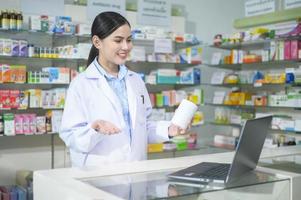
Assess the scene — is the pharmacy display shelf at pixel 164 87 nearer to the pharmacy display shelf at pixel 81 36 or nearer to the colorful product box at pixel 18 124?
the pharmacy display shelf at pixel 81 36

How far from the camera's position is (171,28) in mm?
5582

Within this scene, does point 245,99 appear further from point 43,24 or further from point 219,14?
point 43,24

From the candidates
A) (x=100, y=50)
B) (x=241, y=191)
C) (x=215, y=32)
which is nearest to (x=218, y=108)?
(x=215, y=32)

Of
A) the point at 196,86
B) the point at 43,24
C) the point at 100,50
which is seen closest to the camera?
the point at 100,50

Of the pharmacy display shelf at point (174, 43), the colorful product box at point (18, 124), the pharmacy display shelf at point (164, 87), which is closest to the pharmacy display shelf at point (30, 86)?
the colorful product box at point (18, 124)

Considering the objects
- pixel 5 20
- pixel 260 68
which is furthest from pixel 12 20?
pixel 260 68

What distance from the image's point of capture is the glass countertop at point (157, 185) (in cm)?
137

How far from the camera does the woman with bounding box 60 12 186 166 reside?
2157 millimetres

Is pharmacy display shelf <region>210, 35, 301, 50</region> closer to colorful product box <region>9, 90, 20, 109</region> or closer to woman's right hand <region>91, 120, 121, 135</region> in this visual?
colorful product box <region>9, 90, 20, 109</region>

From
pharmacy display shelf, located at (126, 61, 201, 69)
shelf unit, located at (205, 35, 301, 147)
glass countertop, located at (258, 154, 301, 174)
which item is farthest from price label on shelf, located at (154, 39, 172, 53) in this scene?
glass countertop, located at (258, 154, 301, 174)

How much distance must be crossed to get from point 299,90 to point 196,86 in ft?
4.73

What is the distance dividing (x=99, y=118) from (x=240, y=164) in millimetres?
904

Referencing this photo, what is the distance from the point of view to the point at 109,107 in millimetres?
2238

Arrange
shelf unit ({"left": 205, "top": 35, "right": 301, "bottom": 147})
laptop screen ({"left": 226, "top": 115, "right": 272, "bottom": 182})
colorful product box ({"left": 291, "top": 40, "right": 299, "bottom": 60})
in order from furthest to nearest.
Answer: shelf unit ({"left": 205, "top": 35, "right": 301, "bottom": 147})
colorful product box ({"left": 291, "top": 40, "right": 299, "bottom": 60})
laptop screen ({"left": 226, "top": 115, "right": 272, "bottom": 182})
